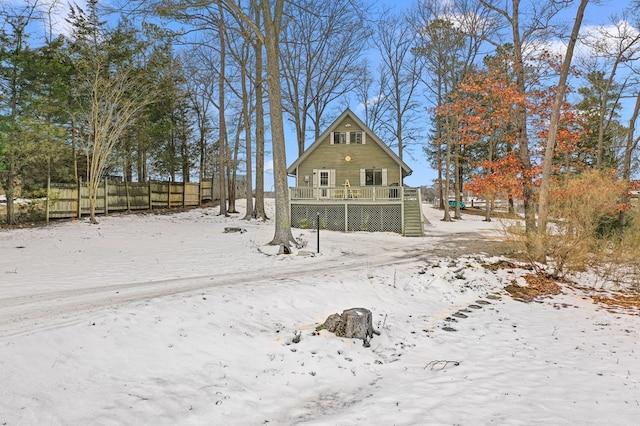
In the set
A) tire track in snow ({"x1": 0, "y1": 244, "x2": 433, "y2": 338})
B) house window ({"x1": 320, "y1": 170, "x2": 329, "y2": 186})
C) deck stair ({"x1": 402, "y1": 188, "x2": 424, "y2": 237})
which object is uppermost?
house window ({"x1": 320, "y1": 170, "x2": 329, "y2": 186})

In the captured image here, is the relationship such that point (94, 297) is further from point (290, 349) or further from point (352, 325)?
point (352, 325)

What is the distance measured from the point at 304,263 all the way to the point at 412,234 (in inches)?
400

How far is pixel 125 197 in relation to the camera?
69.9 feet

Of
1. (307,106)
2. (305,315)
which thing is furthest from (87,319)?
(307,106)

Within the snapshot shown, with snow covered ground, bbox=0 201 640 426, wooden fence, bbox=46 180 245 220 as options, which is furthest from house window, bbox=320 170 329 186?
snow covered ground, bbox=0 201 640 426

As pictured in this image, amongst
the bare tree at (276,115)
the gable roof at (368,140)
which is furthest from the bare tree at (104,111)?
the gable roof at (368,140)

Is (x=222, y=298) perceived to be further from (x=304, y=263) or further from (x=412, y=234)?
(x=412, y=234)

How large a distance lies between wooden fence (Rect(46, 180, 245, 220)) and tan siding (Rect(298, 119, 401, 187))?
1060 centimetres

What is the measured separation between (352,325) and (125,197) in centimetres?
2021

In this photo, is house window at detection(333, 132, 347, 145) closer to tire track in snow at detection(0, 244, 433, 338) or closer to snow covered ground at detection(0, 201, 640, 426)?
tire track in snow at detection(0, 244, 433, 338)

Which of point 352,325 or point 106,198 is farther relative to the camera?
point 106,198

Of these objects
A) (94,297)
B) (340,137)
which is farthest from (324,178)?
(94,297)

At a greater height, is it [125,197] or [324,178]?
[324,178]

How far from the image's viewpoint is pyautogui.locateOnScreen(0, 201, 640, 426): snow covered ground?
3.35 m
